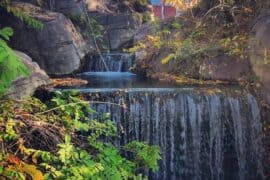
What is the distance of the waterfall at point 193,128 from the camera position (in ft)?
26.5

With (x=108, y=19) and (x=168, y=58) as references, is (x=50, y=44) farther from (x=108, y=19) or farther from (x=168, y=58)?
(x=108, y=19)

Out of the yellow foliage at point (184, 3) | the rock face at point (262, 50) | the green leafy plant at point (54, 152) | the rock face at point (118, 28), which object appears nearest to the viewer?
the green leafy plant at point (54, 152)

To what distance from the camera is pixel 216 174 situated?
8320 mm

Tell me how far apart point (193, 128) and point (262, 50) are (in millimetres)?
2755

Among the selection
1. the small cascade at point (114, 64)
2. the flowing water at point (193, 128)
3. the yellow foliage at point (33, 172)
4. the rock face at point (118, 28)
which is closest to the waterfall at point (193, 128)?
the flowing water at point (193, 128)

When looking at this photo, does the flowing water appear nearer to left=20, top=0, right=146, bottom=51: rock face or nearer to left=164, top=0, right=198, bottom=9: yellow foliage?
left=164, top=0, right=198, bottom=9: yellow foliage

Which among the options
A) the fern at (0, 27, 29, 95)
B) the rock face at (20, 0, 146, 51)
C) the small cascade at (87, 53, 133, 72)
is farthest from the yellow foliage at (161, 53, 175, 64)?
the fern at (0, 27, 29, 95)

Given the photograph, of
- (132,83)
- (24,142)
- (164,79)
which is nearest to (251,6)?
(164,79)

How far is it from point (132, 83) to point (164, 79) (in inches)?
40.8

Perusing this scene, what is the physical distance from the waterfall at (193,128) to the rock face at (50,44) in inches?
208

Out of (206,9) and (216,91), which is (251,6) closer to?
(206,9)

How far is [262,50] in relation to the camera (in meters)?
9.66

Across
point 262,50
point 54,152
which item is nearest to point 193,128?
point 262,50

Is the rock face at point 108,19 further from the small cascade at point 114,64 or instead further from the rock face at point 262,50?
the rock face at point 262,50
